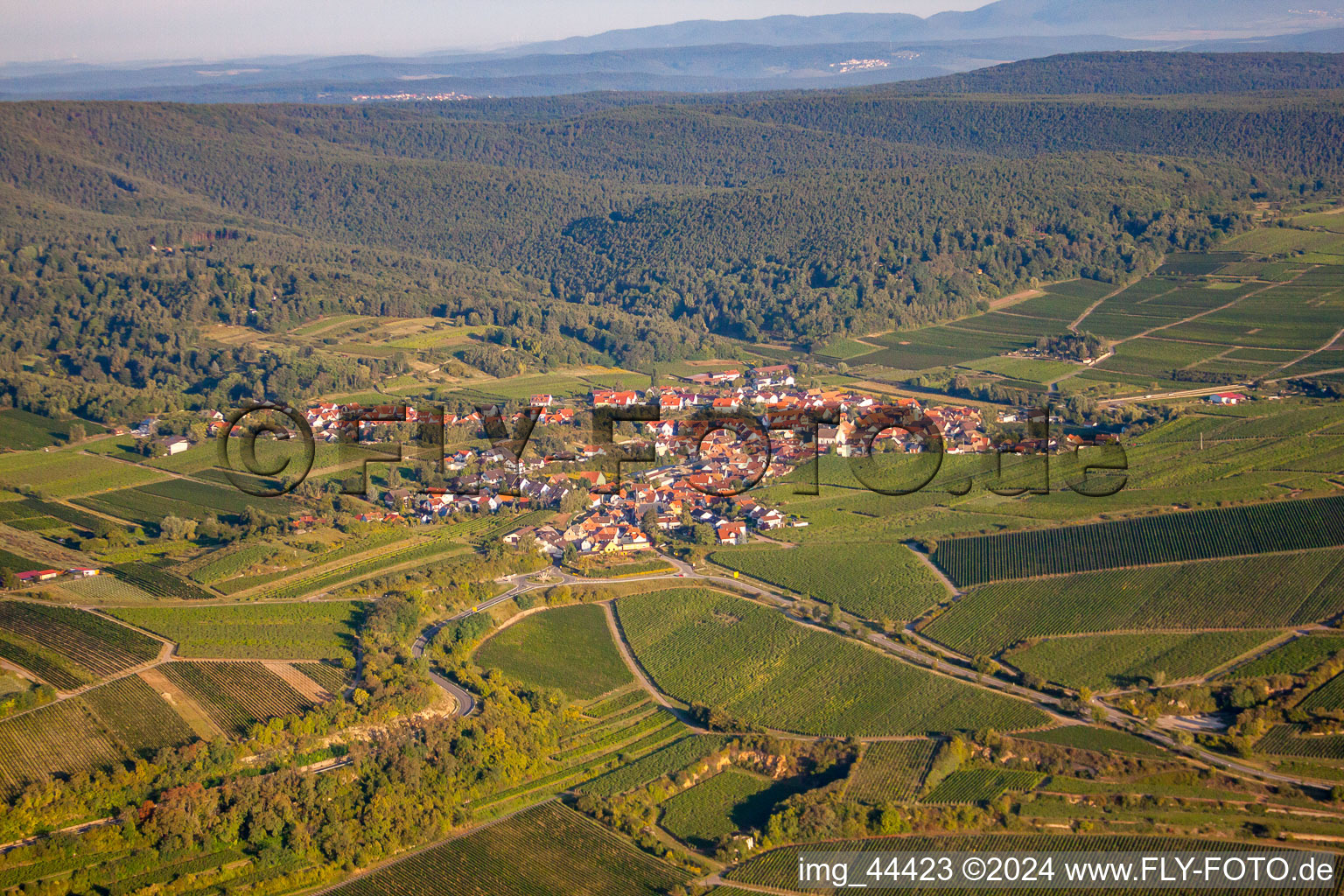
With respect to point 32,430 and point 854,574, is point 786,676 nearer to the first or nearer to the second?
point 854,574

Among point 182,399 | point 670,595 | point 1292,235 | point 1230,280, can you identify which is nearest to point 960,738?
point 670,595

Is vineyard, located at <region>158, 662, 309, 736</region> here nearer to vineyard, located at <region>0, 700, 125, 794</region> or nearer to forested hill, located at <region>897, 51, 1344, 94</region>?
vineyard, located at <region>0, 700, 125, 794</region>

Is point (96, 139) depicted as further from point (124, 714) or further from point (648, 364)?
point (124, 714)

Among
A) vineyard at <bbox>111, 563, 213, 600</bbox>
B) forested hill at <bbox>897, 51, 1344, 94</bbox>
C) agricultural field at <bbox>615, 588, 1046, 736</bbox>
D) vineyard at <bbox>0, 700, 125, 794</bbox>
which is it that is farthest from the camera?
forested hill at <bbox>897, 51, 1344, 94</bbox>

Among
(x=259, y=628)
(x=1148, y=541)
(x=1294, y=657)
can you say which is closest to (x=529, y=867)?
(x=259, y=628)

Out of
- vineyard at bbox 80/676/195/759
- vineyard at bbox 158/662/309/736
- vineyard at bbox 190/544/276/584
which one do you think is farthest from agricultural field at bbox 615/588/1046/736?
vineyard at bbox 80/676/195/759
